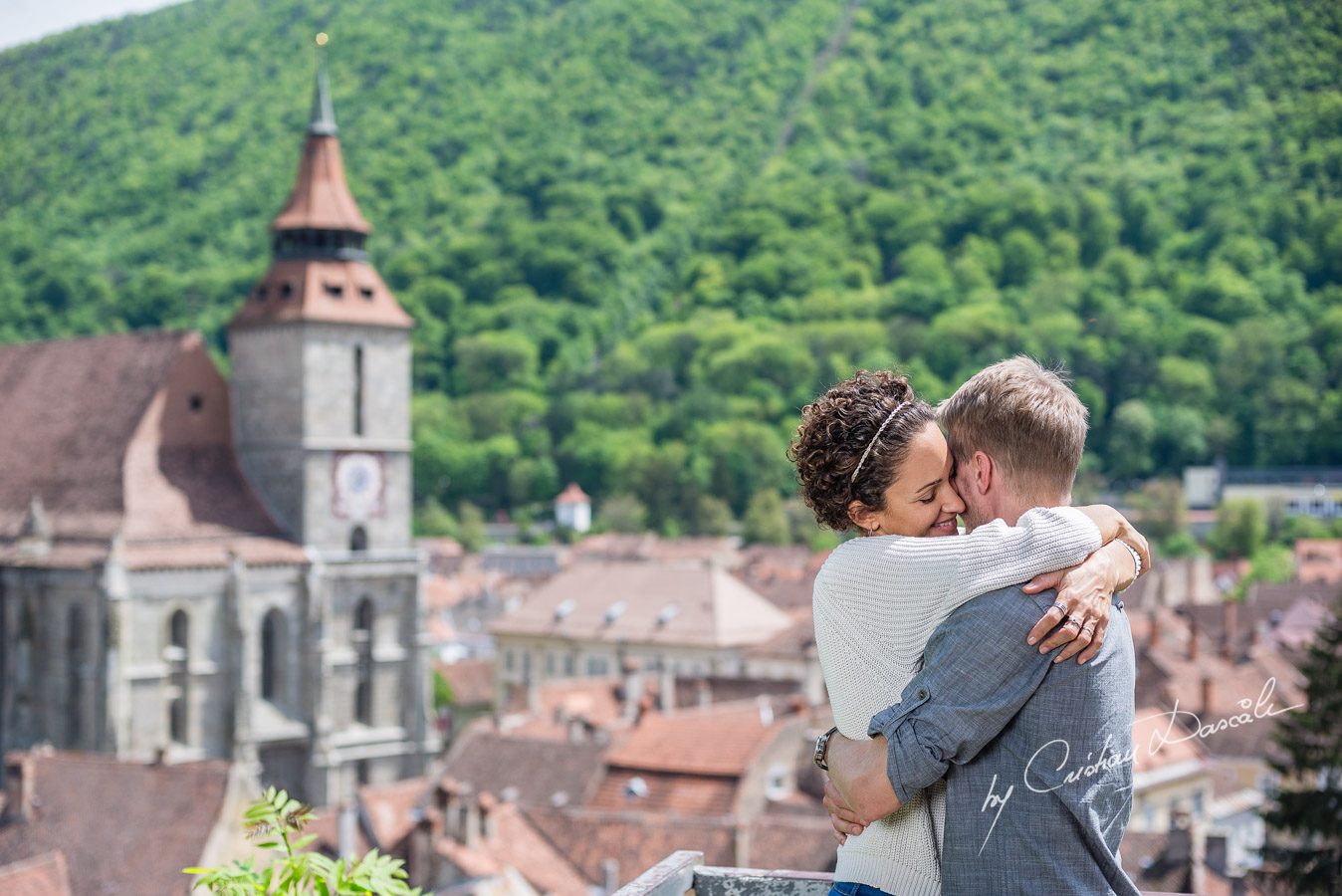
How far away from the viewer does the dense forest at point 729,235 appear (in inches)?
4931

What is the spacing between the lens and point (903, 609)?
3867mm

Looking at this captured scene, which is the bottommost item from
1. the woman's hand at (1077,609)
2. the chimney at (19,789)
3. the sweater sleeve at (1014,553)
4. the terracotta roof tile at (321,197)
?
the chimney at (19,789)

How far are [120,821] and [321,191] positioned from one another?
872 inches

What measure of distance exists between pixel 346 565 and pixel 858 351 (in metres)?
104

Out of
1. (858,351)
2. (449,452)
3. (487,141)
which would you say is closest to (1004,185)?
(858,351)

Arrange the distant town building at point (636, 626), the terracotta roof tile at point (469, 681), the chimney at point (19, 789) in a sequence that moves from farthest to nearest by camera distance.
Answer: the terracotta roof tile at point (469, 681) < the distant town building at point (636, 626) < the chimney at point (19, 789)

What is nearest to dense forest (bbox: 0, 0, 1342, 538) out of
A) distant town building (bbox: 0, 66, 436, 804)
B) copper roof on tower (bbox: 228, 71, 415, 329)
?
copper roof on tower (bbox: 228, 71, 415, 329)

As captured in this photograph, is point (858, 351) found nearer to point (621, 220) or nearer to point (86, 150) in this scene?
point (621, 220)

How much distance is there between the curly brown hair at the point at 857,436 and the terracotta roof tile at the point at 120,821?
21.2 m

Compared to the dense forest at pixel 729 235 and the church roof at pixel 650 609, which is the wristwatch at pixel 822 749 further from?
the dense forest at pixel 729 235

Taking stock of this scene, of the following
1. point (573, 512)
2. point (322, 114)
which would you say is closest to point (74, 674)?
point (322, 114)

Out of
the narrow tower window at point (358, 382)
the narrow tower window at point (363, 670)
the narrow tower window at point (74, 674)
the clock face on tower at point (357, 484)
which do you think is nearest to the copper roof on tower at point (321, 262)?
the narrow tower window at point (358, 382)

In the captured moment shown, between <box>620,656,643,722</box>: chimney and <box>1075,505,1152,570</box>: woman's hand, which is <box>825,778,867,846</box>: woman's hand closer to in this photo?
<box>1075,505,1152,570</box>: woman's hand

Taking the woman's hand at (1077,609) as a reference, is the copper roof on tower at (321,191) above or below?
above
